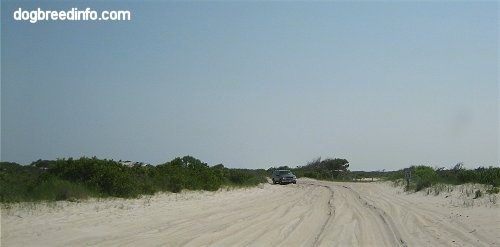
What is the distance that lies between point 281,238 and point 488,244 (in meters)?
4.65

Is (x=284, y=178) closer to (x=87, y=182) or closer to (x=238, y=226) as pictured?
(x=87, y=182)

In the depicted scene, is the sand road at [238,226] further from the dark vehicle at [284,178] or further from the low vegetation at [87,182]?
the dark vehicle at [284,178]

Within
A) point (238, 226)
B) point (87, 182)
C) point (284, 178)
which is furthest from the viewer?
point (284, 178)

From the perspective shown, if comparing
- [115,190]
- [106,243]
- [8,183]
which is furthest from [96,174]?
[106,243]

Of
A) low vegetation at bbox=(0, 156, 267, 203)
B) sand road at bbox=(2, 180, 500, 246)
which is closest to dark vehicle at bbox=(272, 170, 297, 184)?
low vegetation at bbox=(0, 156, 267, 203)

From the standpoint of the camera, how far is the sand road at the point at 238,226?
467 inches

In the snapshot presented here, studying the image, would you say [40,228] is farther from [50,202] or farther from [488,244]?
[488,244]

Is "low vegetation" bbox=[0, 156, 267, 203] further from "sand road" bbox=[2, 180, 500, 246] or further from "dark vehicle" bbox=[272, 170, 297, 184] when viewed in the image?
"dark vehicle" bbox=[272, 170, 297, 184]

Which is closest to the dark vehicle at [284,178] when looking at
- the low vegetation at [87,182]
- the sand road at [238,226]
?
the low vegetation at [87,182]

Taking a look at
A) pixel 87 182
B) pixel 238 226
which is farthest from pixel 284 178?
pixel 238 226

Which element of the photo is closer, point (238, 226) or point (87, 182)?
point (238, 226)

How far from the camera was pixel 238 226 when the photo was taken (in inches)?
583

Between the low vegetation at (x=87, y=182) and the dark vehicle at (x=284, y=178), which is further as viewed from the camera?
the dark vehicle at (x=284, y=178)

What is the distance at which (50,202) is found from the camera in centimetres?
1769
